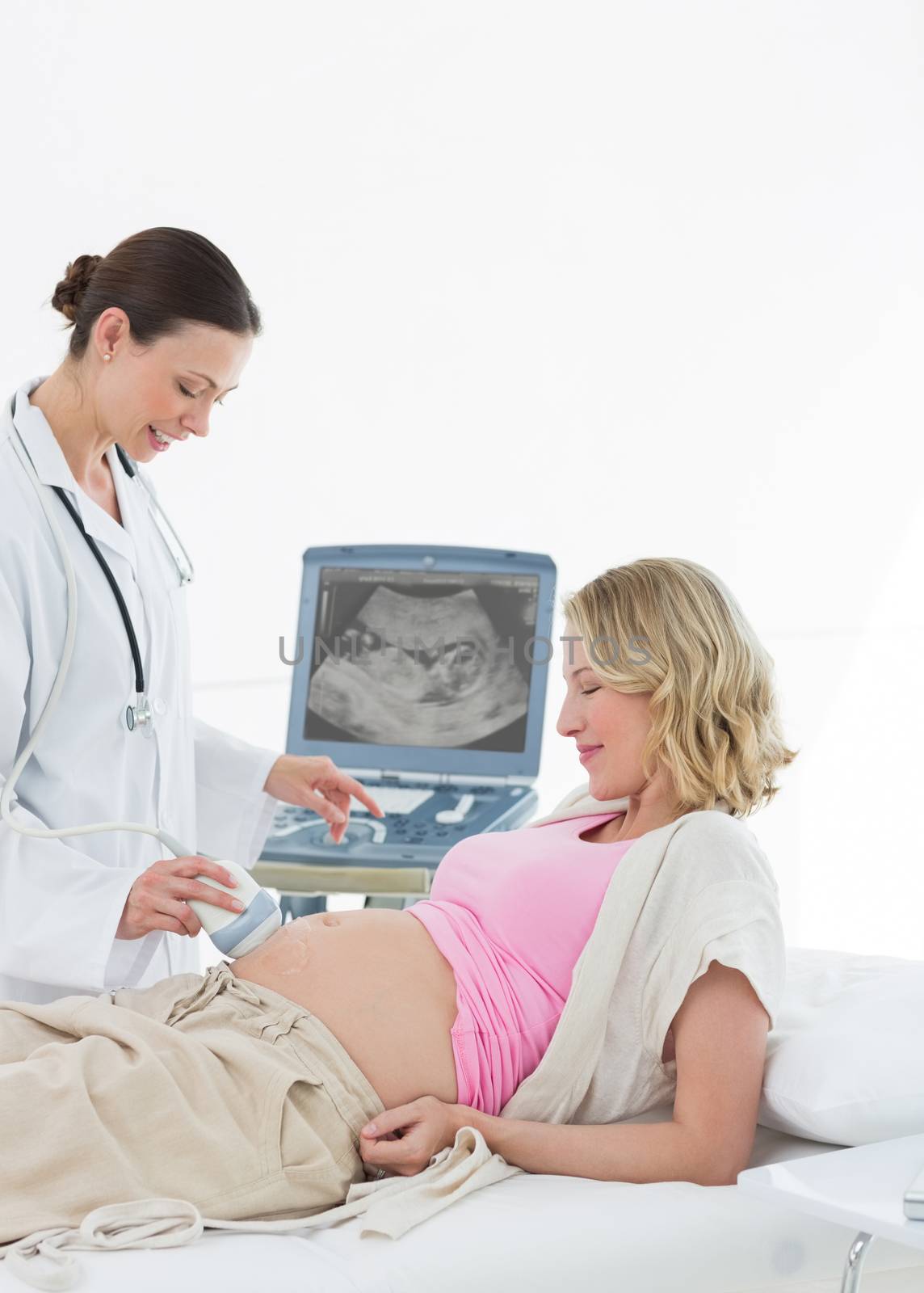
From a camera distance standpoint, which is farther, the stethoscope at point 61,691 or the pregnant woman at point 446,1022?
the stethoscope at point 61,691

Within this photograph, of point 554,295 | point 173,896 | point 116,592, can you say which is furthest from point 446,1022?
point 554,295

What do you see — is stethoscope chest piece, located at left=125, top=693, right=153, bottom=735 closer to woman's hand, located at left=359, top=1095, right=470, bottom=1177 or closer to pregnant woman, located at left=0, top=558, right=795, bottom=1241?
pregnant woman, located at left=0, top=558, right=795, bottom=1241

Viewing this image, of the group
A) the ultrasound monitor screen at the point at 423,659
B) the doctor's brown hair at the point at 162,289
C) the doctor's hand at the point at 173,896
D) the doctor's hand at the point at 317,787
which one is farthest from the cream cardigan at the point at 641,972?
the ultrasound monitor screen at the point at 423,659

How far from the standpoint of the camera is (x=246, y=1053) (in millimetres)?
1226

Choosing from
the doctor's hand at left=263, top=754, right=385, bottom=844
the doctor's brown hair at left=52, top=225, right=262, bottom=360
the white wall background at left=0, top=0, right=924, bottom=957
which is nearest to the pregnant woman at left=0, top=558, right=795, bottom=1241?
the doctor's hand at left=263, top=754, right=385, bottom=844

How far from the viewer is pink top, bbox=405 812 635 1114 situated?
1325 millimetres

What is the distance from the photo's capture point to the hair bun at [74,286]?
5.45 feet

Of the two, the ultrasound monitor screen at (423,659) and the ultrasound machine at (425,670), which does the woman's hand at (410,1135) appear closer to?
the ultrasound machine at (425,670)

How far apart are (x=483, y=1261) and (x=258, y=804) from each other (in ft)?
3.13

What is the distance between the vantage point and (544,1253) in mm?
1103

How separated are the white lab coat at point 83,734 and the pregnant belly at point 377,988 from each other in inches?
7.7

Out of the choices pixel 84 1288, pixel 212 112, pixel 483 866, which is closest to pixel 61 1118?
pixel 84 1288

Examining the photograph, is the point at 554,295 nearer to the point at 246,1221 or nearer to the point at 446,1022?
the point at 446,1022

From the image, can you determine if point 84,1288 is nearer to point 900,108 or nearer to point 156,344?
point 156,344
